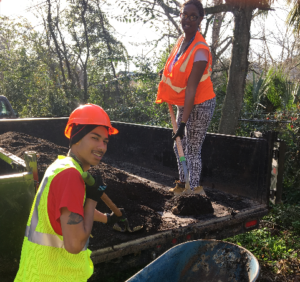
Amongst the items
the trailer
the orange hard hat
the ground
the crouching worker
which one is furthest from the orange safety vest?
the crouching worker

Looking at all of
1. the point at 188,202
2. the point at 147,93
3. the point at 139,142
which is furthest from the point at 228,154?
the point at 147,93

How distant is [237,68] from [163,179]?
10.0 ft

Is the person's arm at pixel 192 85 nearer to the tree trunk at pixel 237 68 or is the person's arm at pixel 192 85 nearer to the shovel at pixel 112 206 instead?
the shovel at pixel 112 206

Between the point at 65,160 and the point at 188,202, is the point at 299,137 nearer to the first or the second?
the point at 188,202

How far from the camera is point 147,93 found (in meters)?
9.99

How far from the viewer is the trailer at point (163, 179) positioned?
1928 mm

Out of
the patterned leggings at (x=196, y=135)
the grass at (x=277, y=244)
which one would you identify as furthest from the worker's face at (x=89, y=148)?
the grass at (x=277, y=244)

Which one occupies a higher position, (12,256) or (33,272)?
(33,272)

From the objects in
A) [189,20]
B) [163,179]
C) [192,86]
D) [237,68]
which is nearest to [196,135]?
[192,86]

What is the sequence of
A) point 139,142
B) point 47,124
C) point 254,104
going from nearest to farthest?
point 139,142, point 47,124, point 254,104

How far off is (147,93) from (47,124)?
15.5 ft

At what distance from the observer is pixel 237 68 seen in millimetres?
6137

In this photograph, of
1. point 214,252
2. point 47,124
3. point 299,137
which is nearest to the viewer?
point 214,252

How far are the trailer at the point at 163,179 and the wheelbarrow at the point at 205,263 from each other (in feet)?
0.84
